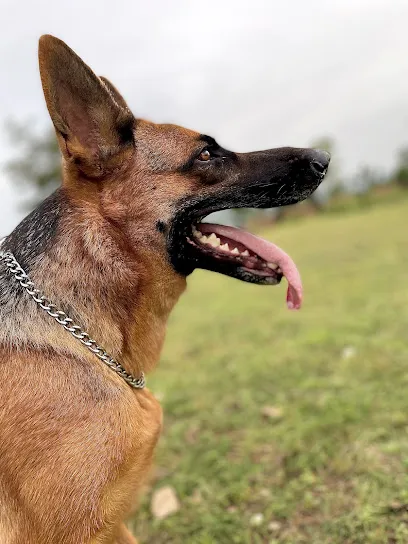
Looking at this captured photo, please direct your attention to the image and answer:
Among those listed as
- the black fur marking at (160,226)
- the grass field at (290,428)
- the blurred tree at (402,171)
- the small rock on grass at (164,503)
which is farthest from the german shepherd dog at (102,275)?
the blurred tree at (402,171)

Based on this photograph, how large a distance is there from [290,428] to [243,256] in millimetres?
1789

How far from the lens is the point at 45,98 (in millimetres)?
2479

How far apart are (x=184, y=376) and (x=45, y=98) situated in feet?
12.2

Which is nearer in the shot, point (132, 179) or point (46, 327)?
point (46, 327)

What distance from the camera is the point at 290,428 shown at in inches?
154

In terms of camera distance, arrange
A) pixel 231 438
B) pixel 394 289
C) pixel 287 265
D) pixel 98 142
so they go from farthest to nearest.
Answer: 1. pixel 394 289
2. pixel 231 438
3. pixel 287 265
4. pixel 98 142

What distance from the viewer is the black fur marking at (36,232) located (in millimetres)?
2586

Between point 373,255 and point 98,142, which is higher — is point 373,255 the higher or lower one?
the lower one

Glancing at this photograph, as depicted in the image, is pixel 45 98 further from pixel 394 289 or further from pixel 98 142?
pixel 394 289

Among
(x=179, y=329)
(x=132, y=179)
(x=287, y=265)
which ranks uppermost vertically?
(x=132, y=179)

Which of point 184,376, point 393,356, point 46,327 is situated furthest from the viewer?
point 184,376

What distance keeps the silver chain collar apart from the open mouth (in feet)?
2.49

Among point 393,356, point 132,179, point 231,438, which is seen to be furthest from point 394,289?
point 132,179

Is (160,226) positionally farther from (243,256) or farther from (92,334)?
(92,334)
